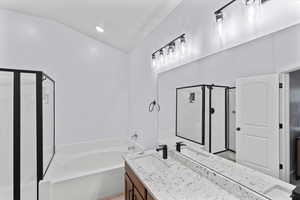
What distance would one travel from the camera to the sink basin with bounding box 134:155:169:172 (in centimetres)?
144

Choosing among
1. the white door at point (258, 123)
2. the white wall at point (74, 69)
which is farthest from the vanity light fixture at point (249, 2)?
the white wall at point (74, 69)

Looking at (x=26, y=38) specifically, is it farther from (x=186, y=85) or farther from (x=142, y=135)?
(x=186, y=85)

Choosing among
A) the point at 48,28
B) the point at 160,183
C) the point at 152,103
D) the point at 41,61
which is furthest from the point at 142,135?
the point at 48,28

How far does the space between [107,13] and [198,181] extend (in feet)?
8.02

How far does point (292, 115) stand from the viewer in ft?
2.64

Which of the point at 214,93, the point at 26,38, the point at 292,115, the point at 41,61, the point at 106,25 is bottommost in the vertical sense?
the point at 292,115

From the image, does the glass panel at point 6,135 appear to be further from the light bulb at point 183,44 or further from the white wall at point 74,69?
the light bulb at point 183,44

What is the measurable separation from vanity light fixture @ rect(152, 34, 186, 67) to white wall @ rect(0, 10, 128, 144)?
4.72 ft

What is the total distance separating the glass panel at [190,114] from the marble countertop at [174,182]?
0.30 metres

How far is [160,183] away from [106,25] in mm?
2580

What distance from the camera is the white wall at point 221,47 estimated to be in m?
0.88

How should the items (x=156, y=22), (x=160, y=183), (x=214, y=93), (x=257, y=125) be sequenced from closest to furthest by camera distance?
(x=257, y=125) → (x=160, y=183) → (x=214, y=93) → (x=156, y=22)

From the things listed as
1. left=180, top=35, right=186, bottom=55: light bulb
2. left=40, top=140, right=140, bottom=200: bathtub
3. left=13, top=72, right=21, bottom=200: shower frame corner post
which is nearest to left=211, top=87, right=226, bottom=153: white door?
left=180, top=35, right=186, bottom=55: light bulb

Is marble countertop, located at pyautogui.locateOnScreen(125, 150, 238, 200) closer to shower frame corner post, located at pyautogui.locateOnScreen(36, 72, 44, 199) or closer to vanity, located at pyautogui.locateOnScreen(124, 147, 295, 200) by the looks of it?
vanity, located at pyautogui.locateOnScreen(124, 147, 295, 200)
